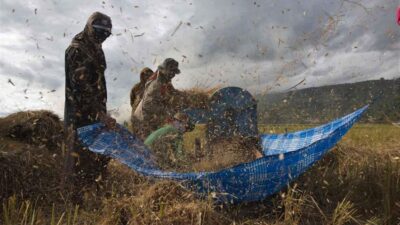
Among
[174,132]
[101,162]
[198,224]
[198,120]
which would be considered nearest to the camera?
[198,224]

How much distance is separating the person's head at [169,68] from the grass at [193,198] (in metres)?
1.34

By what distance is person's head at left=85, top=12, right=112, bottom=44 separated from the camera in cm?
408

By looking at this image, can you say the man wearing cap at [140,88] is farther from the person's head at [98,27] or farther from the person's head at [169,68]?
the person's head at [98,27]

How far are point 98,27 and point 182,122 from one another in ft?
5.62

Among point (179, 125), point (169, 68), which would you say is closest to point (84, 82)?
point (179, 125)

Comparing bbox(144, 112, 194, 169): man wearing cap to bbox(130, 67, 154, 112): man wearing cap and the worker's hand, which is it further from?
bbox(130, 67, 154, 112): man wearing cap

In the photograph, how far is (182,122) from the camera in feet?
17.5

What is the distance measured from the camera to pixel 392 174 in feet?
13.4

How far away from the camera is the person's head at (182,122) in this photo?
205 inches

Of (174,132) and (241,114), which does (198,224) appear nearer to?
(174,132)

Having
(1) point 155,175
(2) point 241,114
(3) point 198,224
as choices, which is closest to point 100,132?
(1) point 155,175

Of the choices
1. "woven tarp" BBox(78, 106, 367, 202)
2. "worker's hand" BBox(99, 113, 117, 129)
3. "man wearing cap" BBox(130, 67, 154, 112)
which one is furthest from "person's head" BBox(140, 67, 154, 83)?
"woven tarp" BBox(78, 106, 367, 202)

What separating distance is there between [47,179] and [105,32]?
5.59ft

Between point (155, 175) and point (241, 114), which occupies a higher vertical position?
point (241, 114)
